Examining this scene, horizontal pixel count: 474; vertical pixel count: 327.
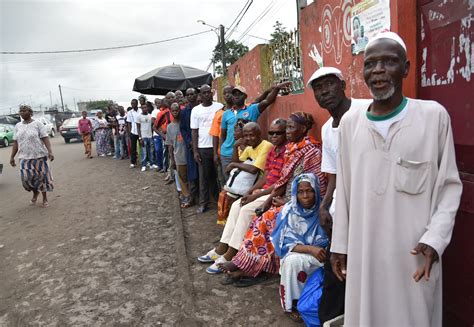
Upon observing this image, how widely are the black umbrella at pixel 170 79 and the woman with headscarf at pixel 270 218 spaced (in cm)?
702

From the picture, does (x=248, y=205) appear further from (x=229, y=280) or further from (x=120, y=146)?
(x=120, y=146)

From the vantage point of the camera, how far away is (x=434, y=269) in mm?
1719

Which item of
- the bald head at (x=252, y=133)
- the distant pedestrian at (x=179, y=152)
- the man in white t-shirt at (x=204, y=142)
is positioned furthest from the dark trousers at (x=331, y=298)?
the distant pedestrian at (x=179, y=152)

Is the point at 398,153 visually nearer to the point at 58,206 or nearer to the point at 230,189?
the point at 230,189

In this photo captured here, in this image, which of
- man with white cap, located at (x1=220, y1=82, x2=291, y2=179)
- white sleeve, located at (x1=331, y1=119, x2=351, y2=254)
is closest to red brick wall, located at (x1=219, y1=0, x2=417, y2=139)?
man with white cap, located at (x1=220, y1=82, x2=291, y2=179)

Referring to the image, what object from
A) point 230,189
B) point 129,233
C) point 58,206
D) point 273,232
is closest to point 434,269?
point 273,232

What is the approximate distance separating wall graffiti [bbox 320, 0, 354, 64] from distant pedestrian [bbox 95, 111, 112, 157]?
11.6 metres

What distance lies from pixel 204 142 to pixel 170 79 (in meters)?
4.83

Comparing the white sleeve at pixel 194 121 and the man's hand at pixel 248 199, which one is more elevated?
the white sleeve at pixel 194 121

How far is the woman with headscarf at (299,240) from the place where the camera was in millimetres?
→ 2971

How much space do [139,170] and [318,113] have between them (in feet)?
25.6

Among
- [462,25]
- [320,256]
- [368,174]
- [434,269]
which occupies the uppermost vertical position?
[462,25]

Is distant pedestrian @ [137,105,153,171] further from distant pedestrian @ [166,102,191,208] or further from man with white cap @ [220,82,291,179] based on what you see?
man with white cap @ [220,82,291,179]

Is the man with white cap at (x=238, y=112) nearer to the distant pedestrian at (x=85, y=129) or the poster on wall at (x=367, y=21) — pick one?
the poster on wall at (x=367, y=21)
